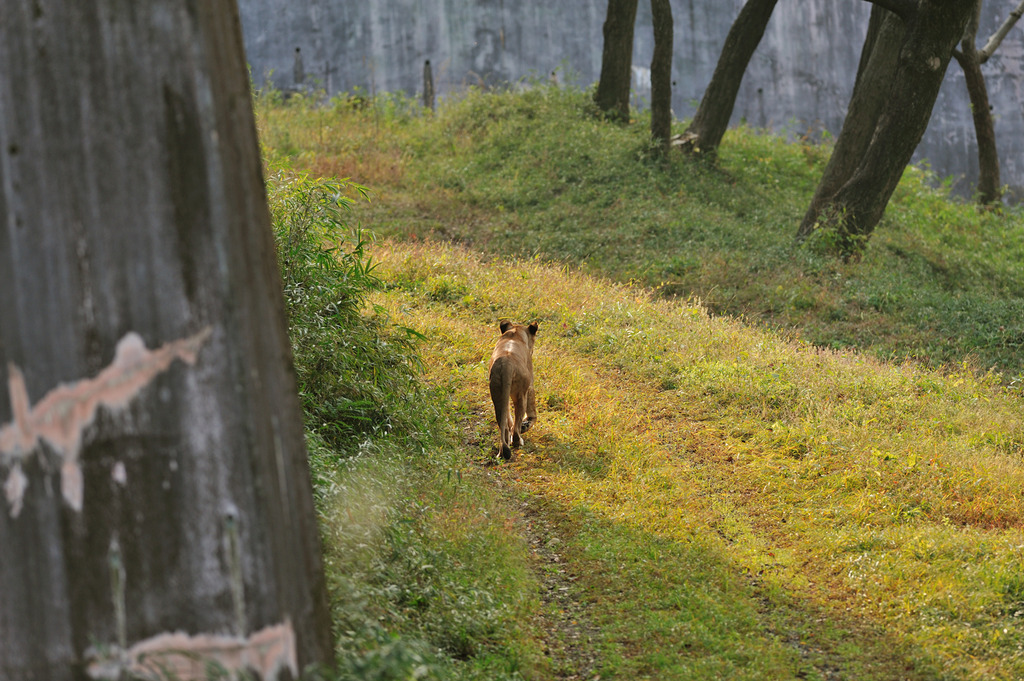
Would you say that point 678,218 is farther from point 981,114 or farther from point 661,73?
point 981,114

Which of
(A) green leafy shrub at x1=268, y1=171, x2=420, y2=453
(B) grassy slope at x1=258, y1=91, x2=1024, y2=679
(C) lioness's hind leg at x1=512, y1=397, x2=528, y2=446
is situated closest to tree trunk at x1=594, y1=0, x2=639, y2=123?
(B) grassy slope at x1=258, y1=91, x2=1024, y2=679

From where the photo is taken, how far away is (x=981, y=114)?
1997 centimetres

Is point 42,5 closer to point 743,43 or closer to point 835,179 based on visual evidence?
point 835,179

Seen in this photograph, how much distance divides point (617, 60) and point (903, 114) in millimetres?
7725

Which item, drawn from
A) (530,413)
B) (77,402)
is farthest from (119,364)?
(530,413)

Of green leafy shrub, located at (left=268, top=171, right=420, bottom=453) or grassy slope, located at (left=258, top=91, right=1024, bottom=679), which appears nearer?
grassy slope, located at (left=258, top=91, right=1024, bottom=679)

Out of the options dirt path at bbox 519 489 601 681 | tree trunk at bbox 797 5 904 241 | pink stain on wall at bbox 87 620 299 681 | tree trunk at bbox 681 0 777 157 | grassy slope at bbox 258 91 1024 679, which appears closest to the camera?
pink stain on wall at bbox 87 620 299 681

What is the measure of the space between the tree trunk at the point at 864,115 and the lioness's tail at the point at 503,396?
904 cm

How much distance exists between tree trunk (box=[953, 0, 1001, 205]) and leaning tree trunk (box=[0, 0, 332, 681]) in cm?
1972

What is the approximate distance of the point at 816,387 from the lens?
359 inches

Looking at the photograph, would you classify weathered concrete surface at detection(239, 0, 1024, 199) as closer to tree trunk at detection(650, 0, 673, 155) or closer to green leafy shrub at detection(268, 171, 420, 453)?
tree trunk at detection(650, 0, 673, 155)

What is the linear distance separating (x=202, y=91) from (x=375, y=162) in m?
15.9

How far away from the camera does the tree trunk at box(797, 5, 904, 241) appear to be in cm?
1510

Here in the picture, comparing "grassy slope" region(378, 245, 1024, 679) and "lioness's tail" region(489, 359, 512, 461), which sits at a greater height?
"lioness's tail" region(489, 359, 512, 461)
